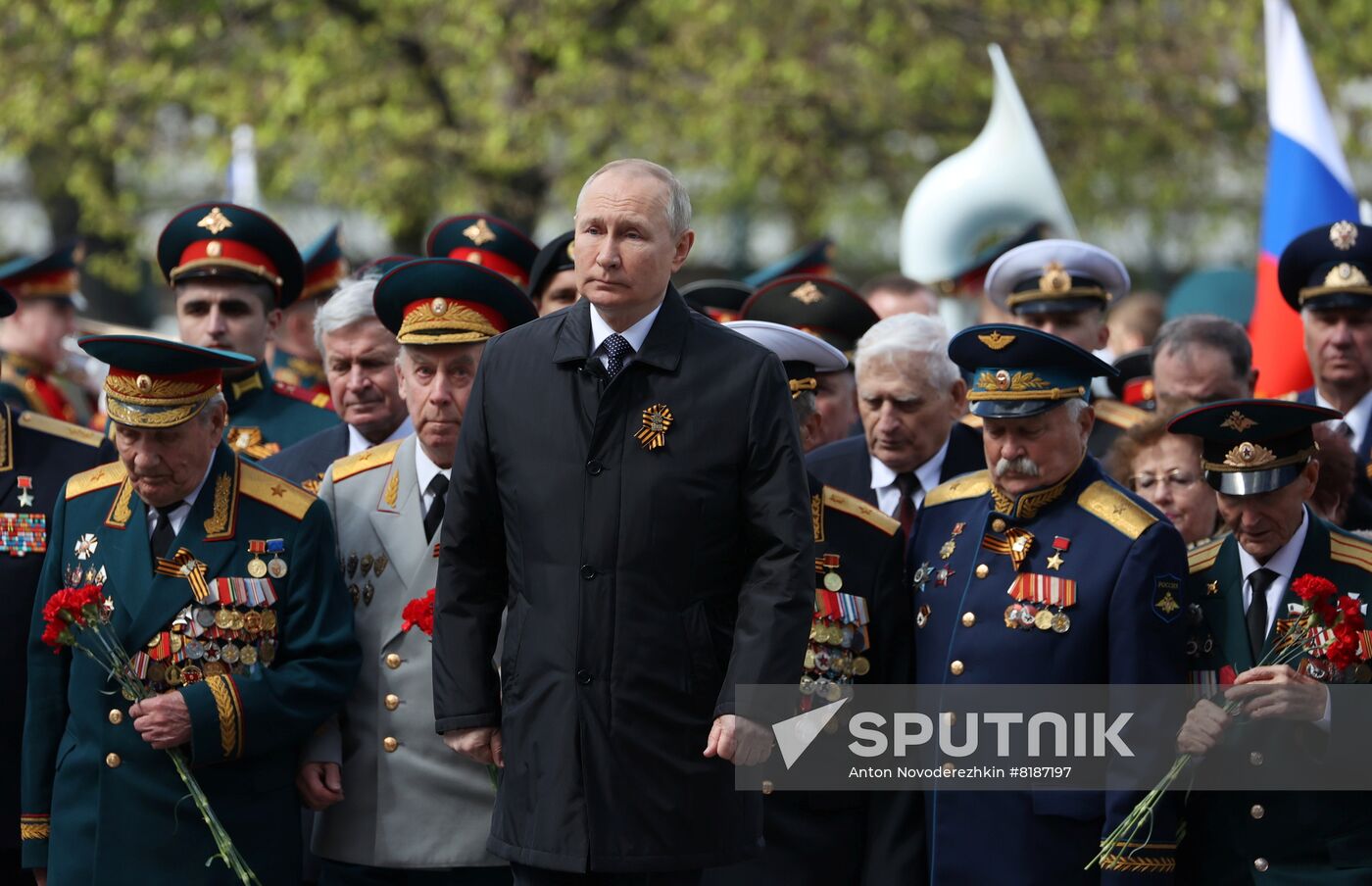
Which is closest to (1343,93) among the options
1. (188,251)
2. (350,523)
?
(188,251)

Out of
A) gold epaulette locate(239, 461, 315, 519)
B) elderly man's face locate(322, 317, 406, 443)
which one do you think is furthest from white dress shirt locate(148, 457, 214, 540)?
elderly man's face locate(322, 317, 406, 443)

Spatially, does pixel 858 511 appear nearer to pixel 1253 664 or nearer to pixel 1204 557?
pixel 1204 557

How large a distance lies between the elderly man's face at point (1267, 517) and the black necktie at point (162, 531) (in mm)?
2821

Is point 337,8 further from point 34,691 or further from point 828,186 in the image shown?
point 34,691

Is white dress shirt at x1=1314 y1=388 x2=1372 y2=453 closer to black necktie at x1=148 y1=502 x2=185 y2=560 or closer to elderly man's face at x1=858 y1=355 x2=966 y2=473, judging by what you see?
elderly man's face at x1=858 y1=355 x2=966 y2=473

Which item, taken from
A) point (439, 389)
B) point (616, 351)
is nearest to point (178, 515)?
point (439, 389)

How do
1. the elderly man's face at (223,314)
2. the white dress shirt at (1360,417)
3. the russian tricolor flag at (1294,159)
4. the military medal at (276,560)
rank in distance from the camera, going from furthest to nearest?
the russian tricolor flag at (1294,159) → the elderly man's face at (223,314) → the white dress shirt at (1360,417) → the military medal at (276,560)

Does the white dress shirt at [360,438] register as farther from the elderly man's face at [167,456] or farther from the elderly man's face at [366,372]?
the elderly man's face at [167,456]

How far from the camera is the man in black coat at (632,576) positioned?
4121mm

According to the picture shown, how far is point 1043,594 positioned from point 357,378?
2.46m

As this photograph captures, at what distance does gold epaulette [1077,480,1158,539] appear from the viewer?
5.01 meters

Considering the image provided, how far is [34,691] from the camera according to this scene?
204 inches

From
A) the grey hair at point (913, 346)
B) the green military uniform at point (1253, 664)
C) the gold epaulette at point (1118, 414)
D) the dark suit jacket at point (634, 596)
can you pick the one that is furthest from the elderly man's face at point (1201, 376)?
the dark suit jacket at point (634, 596)

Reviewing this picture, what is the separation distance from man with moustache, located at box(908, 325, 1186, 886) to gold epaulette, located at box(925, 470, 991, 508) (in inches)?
2.8
